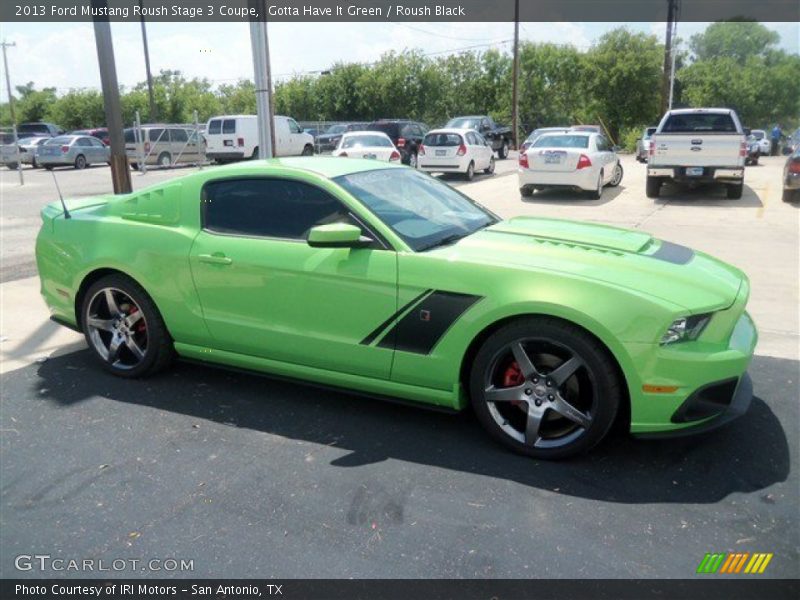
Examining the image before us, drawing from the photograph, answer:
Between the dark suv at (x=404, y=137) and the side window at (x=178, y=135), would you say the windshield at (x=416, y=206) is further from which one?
the side window at (x=178, y=135)

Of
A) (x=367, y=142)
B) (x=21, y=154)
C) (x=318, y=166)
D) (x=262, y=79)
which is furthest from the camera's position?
(x=21, y=154)

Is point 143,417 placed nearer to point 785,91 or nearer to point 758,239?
point 758,239

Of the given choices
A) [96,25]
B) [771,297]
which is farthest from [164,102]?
[771,297]

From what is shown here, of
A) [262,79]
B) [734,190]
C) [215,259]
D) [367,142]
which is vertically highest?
[262,79]

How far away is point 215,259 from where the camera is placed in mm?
4070

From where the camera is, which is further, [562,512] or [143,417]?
[143,417]

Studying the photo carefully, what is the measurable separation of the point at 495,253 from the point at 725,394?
4.30ft

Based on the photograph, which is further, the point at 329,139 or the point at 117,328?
the point at 329,139

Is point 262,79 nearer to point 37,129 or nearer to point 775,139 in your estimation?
point 37,129

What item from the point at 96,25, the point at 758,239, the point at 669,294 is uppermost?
the point at 96,25

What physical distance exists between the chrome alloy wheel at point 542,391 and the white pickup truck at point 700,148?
38.3 feet

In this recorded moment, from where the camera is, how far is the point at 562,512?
9.91 ft

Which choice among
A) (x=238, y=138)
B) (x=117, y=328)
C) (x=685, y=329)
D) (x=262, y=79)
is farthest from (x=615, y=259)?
(x=238, y=138)

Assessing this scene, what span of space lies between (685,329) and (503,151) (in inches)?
1152
